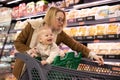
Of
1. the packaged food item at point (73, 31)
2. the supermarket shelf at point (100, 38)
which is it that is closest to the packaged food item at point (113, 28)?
the supermarket shelf at point (100, 38)

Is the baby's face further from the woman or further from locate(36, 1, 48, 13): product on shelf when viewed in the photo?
locate(36, 1, 48, 13): product on shelf

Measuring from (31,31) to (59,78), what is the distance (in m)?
0.93

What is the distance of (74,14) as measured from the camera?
4.60m

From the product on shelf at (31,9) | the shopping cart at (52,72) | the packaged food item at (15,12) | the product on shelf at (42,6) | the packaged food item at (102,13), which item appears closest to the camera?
the shopping cart at (52,72)

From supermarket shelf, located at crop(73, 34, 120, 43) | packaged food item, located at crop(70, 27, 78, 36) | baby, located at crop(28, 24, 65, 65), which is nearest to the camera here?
baby, located at crop(28, 24, 65, 65)

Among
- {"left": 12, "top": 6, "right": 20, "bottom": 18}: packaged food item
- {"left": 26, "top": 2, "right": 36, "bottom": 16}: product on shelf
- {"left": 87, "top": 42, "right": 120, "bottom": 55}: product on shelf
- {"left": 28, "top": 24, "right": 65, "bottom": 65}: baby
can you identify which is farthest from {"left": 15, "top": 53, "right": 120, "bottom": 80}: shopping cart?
{"left": 12, "top": 6, "right": 20, "bottom": 18}: packaged food item

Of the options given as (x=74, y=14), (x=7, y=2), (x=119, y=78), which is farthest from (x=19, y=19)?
(x=119, y=78)

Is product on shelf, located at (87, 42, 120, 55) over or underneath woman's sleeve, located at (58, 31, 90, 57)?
underneath

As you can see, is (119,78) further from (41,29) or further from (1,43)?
(1,43)

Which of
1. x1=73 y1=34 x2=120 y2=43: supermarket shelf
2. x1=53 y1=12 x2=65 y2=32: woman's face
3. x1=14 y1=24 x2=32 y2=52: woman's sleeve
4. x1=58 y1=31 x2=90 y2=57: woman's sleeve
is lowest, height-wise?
x1=73 y1=34 x2=120 y2=43: supermarket shelf

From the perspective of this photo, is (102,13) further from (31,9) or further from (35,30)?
(31,9)

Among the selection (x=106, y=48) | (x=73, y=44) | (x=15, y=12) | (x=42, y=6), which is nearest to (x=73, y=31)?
(x=106, y=48)

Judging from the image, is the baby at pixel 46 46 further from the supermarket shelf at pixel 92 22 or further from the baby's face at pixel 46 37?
the supermarket shelf at pixel 92 22

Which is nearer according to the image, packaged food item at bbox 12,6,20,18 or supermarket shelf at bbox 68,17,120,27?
supermarket shelf at bbox 68,17,120,27
